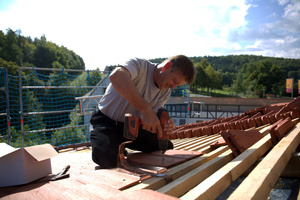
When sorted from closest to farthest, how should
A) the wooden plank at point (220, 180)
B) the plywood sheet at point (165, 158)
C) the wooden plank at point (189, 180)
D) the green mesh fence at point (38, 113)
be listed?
the wooden plank at point (220, 180) < the wooden plank at point (189, 180) < the plywood sheet at point (165, 158) < the green mesh fence at point (38, 113)

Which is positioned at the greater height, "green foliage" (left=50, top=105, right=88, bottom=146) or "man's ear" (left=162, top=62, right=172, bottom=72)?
"man's ear" (left=162, top=62, right=172, bottom=72)

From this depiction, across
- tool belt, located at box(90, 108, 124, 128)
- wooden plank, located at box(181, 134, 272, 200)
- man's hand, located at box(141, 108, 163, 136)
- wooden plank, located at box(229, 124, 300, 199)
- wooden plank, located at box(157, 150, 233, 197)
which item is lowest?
wooden plank, located at box(157, 150, 233, 197)

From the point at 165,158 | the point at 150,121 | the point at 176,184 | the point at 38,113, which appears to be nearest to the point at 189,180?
the point at 176,184

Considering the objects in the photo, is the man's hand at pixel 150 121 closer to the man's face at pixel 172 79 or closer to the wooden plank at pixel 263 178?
the man's face at pixel 172 79

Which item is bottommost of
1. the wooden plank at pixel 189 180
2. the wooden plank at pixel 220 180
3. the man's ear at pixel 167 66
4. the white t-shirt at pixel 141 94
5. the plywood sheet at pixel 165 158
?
the plywood sheet at pixel 165 158

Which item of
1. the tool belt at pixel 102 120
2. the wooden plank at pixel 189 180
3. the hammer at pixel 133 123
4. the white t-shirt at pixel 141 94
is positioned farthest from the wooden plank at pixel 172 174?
the tool belt at pixel 102 120

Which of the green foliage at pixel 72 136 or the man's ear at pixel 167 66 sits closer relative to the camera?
the man's ear at pixel 167 66

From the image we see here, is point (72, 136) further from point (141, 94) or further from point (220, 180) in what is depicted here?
point (220, 180)

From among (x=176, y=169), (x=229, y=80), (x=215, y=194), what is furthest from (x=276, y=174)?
(x=229, y=80)

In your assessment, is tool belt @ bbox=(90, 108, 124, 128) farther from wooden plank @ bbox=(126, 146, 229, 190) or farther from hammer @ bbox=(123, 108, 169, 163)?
wooden plank @ bbox=(126, 146, 229, 190)

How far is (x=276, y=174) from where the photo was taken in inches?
59.8

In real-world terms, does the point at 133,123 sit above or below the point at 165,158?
above

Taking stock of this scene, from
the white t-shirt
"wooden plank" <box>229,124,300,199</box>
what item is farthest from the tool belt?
"wooden plank" <box>229,124,300,199</box>

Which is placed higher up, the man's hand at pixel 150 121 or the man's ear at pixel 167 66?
the man's ear at pixel 167 66
